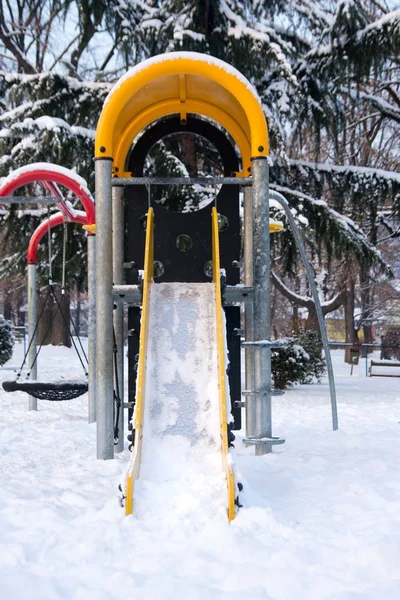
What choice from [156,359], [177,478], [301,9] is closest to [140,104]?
[156,359]

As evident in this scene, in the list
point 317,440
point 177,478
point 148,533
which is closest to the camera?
point 148,533

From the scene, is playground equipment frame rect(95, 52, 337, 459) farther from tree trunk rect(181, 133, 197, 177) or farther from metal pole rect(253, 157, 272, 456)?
tree trunk rect(181, 133, 197, 177)

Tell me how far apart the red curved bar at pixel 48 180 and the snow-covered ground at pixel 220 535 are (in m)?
3.06

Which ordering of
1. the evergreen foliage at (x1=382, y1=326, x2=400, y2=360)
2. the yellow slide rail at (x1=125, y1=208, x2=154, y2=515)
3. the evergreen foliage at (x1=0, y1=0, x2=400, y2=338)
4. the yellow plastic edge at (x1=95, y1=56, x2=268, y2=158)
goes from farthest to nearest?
the evergreen foliage at (x1=382, y1=326, x2=400, y2=360) < the evergreen foliage at (x1=0, y1=0, x2=400, y2=338) < the yellow plastic edge at (x1=95, y1=56, x2=268, y2=158) < the yellow slide rail at (x1=125, y1=208, x2=154, y2=515)

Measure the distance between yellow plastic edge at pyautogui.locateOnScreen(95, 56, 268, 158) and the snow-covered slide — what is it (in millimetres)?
783

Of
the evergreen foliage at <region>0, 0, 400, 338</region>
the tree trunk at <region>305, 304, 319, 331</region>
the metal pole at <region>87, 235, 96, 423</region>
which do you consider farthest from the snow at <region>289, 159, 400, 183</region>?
the tree trunk at <region>305, 304, 319, 331</region>

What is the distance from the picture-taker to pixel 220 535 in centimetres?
322

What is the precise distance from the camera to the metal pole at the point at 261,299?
512cm

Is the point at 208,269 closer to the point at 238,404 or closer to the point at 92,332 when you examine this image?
the point at 238,404

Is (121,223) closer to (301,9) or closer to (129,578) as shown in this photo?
(129,578)

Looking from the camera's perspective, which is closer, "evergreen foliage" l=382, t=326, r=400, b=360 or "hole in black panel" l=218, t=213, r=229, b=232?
"hole in black panel" l=218, t=213, r=229, b=232

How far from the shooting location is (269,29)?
35.7 ft

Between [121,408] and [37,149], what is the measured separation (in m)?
6.35

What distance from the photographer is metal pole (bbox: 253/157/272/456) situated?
16.8 ft
